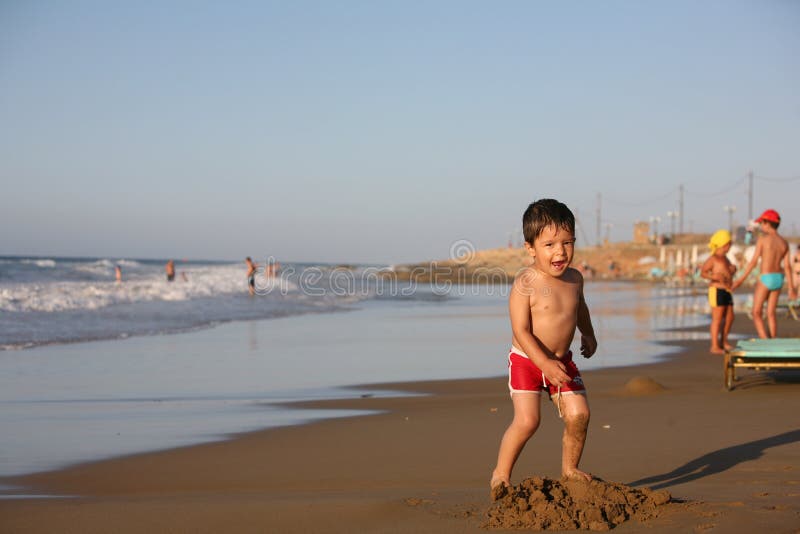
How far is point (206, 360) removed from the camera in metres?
12.0

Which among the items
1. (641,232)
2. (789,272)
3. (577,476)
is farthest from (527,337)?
(641,232)

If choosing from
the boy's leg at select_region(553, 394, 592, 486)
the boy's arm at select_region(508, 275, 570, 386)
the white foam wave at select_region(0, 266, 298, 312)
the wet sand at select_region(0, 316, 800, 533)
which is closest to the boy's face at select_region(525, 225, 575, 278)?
the boy's arm at select_region(508, 275, 570, 386)

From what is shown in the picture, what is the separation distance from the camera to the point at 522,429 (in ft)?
13.4

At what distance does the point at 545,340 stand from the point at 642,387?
14.5 feet

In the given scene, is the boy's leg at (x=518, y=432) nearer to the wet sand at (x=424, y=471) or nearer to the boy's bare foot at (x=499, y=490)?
the boy's bare foot at (x=499, y=490)

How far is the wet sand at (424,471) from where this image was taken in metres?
3.89

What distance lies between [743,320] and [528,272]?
15789mm

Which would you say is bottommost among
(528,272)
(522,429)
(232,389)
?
(232,389)

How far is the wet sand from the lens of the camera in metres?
3.89

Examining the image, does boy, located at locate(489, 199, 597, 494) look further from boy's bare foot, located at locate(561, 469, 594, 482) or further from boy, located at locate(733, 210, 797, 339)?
boy, located at locate(733, 210, 797, 339)

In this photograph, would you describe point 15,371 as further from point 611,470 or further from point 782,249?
point 782,249

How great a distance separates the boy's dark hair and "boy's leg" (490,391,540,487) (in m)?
0.83

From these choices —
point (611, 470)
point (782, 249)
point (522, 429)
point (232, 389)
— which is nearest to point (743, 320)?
point (782, 249)

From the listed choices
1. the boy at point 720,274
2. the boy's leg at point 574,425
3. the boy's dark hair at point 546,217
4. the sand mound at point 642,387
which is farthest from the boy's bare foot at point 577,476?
the boy at point 720,274
